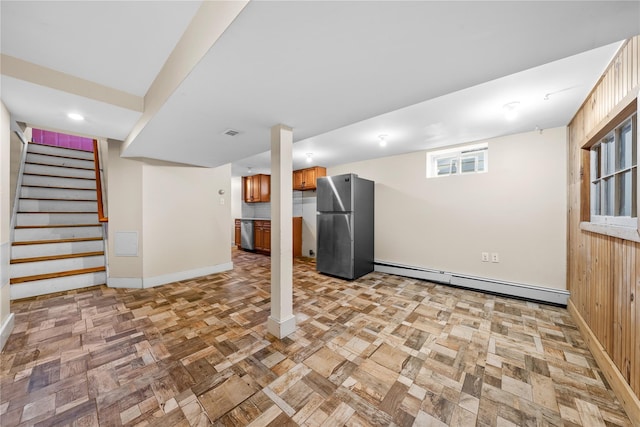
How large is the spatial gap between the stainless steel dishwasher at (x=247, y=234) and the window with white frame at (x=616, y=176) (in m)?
5.81

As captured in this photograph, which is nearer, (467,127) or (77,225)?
(467,127)

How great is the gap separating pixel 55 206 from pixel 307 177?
4.14m

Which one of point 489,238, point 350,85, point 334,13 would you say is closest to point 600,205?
point 489,238

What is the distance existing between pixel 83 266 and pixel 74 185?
5.62 feet

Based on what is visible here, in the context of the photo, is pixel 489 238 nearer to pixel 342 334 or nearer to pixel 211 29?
pixel 342 334

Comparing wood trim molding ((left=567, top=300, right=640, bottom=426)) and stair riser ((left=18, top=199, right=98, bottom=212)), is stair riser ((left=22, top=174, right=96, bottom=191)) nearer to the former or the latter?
stair riser ((left=18, top=199, right=98, bottom=212))

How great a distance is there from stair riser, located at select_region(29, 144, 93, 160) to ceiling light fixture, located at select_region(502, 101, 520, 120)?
677cm

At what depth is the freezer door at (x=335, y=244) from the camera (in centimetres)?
365

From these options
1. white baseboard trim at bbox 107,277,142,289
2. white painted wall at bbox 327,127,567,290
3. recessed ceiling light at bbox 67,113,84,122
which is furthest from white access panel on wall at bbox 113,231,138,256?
white painted wall at bbox 327,127,567,290

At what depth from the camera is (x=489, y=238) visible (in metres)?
3.07

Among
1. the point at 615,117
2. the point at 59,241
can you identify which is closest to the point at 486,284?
the point at 615,117

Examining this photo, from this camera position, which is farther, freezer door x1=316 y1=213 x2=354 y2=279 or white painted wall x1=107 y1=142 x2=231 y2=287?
freezer door x1=316 y1=213 x2=354 y2=279

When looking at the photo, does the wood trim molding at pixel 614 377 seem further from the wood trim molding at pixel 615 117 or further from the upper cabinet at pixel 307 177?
the upper cabinet at pixel 307 177

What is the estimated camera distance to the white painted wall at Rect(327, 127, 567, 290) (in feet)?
8.75
